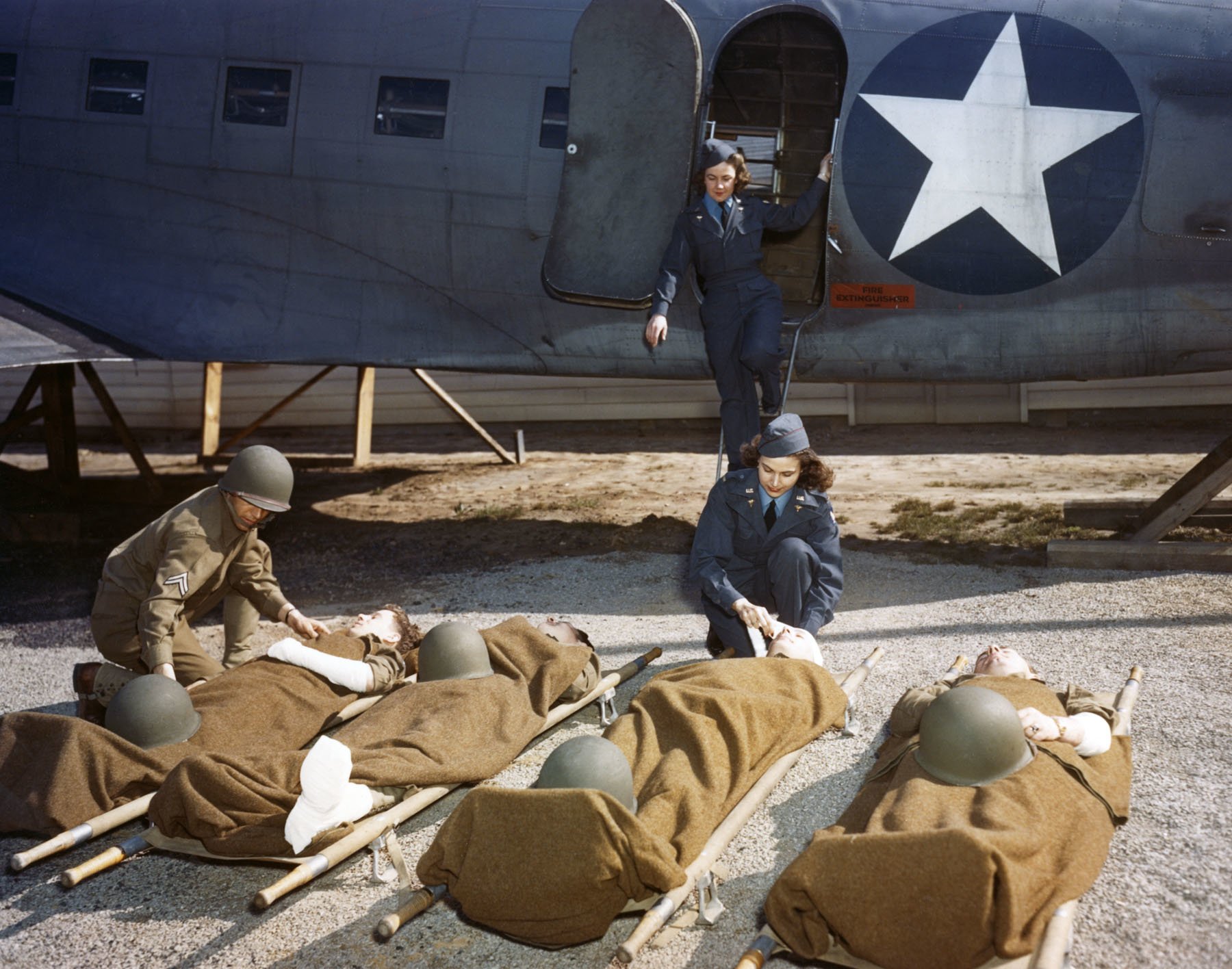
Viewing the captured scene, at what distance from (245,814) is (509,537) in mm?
6028

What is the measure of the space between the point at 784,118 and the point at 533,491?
16.8 feet

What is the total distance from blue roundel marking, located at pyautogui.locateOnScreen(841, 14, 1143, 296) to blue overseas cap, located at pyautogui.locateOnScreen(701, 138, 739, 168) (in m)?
0.99

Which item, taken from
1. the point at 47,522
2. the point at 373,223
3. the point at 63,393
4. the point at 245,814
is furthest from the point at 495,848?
the point at 63,393

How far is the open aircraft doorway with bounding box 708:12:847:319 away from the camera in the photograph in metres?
8.69

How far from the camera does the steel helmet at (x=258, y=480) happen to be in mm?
5723

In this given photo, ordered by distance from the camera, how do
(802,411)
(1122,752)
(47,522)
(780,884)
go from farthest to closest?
1. (802,411)
2. (47,522)
3. (1122,752)
4. (780,884)

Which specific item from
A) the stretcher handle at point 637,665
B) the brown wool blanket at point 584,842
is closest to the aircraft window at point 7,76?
the stretcher handle at point 637,665

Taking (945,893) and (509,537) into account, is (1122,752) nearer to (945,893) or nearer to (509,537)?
(945,893)

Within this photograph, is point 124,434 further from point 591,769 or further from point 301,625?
point 591,769

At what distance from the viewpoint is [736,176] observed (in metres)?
7.57

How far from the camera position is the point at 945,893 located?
3365 mm

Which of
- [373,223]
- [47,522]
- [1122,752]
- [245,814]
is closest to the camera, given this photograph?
[245,814]

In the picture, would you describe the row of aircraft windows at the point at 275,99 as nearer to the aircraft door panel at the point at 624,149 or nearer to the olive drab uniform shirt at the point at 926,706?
the aircraft door panel at the point at 624,149

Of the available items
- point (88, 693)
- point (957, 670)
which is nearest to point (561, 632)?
point (957, 670)
